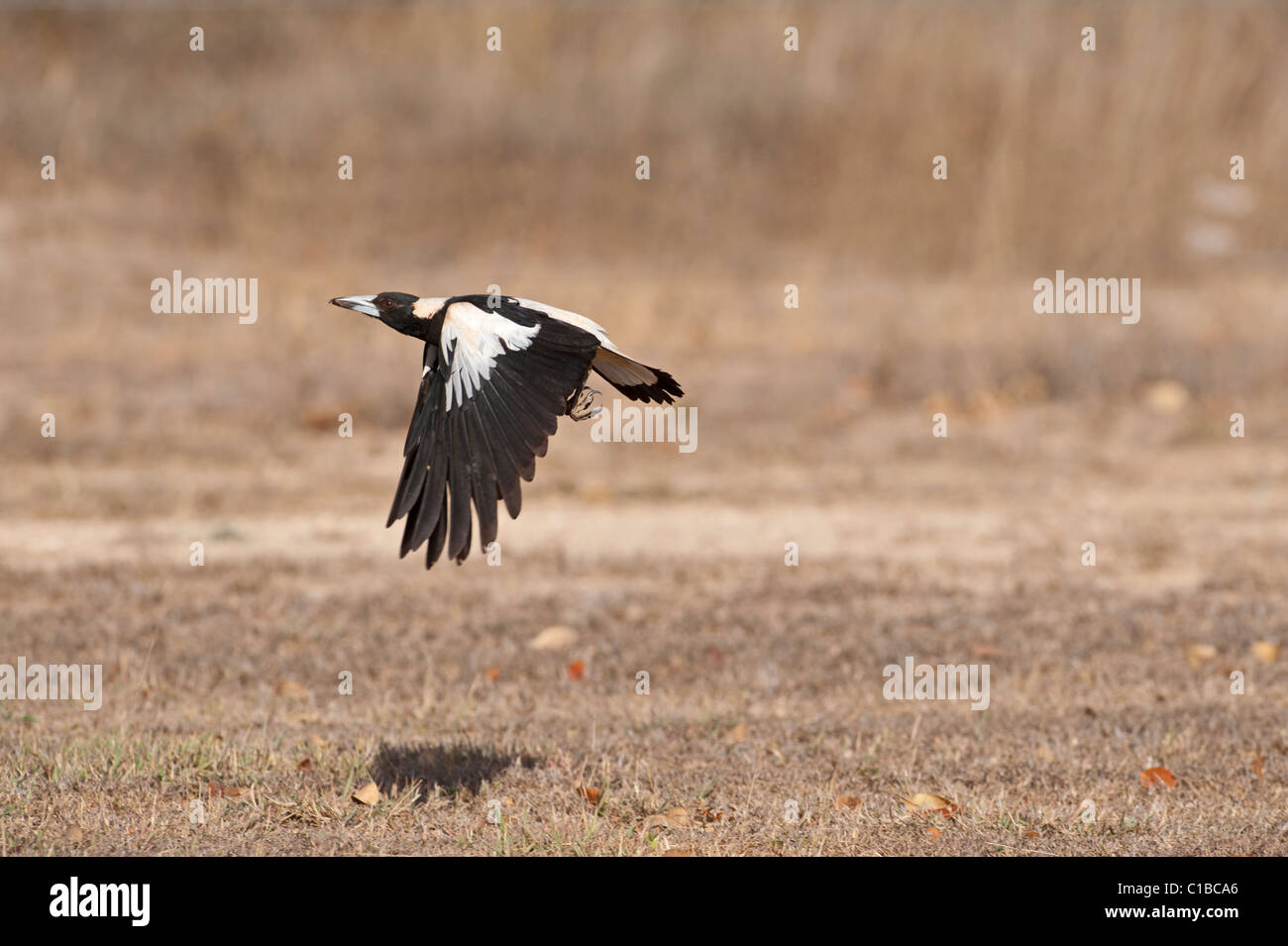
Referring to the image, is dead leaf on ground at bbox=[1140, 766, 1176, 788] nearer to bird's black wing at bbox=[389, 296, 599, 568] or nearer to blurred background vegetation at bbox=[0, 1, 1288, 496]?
bird's black wing at bbox=[389, 296, 599, 568]

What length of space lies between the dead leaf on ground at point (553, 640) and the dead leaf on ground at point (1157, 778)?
105 inches

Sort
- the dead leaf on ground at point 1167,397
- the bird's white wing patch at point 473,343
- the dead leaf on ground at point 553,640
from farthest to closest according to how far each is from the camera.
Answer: the dead leaf on ground at point 1167,397 → the dead leaf on ground at point 553,640 → the bird's white wing patch at point 473,343

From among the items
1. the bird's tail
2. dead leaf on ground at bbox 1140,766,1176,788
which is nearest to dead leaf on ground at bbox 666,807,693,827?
the bird's tail

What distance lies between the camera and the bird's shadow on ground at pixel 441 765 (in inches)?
185

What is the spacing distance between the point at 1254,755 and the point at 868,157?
12845 mm

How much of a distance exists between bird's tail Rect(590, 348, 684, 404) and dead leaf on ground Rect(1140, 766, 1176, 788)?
193 cm

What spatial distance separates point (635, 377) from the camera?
4.88 meters

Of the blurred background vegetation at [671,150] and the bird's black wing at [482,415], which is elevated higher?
the blurred background vegetation at [671,150]

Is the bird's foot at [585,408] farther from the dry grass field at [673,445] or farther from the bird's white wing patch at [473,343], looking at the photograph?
the dry grass field at [673,445]

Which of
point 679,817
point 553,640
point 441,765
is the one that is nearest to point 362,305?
point 441,765

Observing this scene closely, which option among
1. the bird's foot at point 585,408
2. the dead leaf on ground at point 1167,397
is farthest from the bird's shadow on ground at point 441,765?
the dead leaf on ground at point 1167,397

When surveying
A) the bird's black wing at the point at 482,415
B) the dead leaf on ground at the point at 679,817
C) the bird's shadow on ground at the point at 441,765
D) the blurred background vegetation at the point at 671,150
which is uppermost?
the blurred background vegetation at the point at 671,150

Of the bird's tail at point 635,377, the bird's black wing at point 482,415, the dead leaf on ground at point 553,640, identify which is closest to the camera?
the bird's black wing at point 482,415

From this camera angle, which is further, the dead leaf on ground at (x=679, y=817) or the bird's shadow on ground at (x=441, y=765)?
the bird's shadow on ground at (x=441, y=765)
